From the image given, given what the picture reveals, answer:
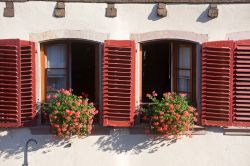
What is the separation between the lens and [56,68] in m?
9.66

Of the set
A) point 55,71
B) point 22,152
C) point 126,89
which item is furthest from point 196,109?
point 22,152

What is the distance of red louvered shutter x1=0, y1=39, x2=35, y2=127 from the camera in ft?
29.7

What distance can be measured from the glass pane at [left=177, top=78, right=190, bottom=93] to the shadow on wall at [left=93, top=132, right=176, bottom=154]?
101cm

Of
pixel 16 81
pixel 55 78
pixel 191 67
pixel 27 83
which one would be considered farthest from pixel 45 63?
pixel 191 67

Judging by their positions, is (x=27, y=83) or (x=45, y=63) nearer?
(x=27, y=83)

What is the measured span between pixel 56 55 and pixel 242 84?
358 cm

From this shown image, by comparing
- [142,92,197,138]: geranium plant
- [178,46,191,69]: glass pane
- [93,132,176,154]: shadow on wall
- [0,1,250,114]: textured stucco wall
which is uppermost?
[0,1,250,114]: textured stucco wall

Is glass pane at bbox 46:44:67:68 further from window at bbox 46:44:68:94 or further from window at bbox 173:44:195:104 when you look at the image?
window at bbox 173:44:195:104

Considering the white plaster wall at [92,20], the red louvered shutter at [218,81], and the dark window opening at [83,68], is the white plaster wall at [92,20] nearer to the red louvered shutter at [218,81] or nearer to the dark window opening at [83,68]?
the red louvered shutter at [218,81]

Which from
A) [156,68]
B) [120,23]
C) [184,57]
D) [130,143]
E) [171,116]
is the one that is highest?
[120,23]

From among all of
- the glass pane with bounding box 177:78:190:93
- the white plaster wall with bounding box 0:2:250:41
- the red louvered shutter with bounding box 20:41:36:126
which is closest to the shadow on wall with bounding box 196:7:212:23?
the white plaster wall with bounding box 0:2:250:41

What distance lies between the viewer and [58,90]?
945cm

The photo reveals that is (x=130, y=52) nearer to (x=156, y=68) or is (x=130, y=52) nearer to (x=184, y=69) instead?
(x=156, y=68)

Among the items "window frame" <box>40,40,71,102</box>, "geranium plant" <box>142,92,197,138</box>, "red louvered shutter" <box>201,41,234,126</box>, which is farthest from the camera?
"window frame" <box>40,40,71,102</box>
